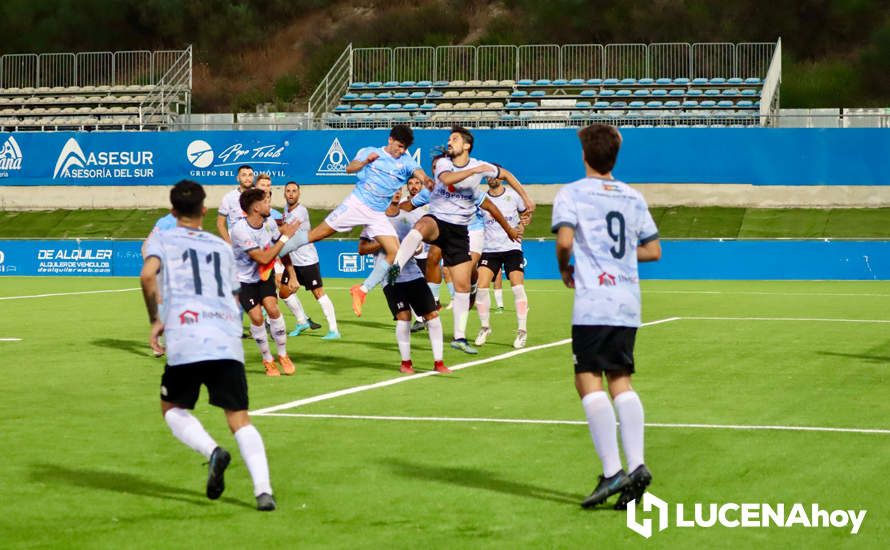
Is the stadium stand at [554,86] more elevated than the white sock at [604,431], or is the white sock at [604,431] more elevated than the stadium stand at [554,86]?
the stadium stand at [554,86]

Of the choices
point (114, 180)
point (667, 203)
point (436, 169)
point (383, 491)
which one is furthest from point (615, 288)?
point (114, 180)

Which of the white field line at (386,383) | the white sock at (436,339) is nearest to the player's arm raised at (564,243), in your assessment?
the white field line at (386,383)

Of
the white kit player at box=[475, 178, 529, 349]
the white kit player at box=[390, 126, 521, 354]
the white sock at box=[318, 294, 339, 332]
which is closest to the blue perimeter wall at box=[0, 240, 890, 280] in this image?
the white kit player at box=[475, 178, 529, 349]

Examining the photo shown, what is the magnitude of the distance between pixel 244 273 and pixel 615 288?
25.6 feet

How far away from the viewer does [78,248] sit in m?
38.7

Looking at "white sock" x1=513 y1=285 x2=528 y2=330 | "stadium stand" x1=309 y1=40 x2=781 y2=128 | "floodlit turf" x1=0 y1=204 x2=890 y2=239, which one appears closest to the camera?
"white sock" x1=513 y1=285 x2=528 y2=330

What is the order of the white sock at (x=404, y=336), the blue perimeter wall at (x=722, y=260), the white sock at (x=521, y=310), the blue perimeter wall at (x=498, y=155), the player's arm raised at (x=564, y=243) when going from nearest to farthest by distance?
the player's arm raised at (x=564, y=243)
the white sock at (x=404, y=336)
the white sock at (x=521, y=310)
the blue perimeter wall at (x=722, y=260)
the blue perimeter wall at (x=498, y=155)

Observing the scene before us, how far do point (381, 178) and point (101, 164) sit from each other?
3286cm

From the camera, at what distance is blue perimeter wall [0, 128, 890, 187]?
42.0 m

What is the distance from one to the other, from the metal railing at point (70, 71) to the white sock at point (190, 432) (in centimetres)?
4617

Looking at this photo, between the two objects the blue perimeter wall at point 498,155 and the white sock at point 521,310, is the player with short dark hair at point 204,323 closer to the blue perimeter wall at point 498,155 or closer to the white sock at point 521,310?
the white sock at point 521,310

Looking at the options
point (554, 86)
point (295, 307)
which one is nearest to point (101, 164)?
point (554, 86)

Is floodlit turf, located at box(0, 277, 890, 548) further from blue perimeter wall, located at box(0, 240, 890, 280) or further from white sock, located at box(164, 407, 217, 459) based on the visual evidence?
blue perimeter wall, located at box(0, 240, 890, 280)

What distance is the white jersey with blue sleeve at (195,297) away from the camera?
7797 mm
